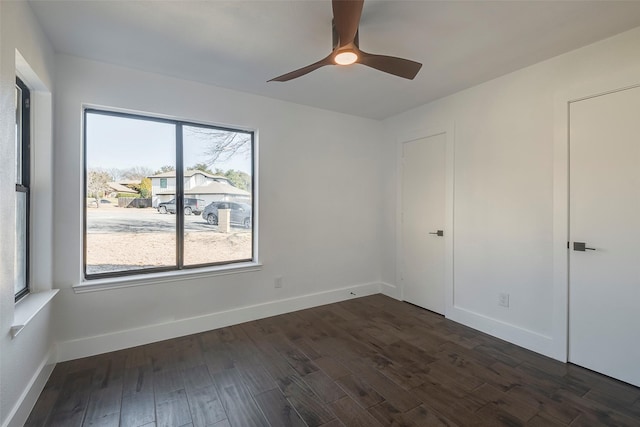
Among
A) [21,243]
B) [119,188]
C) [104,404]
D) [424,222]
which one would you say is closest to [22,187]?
[21,243]

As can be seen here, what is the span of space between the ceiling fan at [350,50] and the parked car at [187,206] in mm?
1708

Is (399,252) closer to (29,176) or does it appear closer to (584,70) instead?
(584,70)

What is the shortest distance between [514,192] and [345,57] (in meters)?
2.11

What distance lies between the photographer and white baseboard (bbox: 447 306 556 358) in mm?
2473

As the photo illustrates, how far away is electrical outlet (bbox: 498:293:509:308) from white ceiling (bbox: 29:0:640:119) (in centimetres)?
218

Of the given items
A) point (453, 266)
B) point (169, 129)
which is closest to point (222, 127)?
point (169, 129)

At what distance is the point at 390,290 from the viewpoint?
405 centimetres

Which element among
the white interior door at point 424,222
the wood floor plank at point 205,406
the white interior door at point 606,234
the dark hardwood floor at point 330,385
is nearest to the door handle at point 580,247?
the white interior door at point 606,234

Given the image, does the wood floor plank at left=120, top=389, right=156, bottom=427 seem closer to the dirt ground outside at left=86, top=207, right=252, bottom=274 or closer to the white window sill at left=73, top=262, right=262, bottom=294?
the white window sill at left=73, top=262, right=262, bottom=294

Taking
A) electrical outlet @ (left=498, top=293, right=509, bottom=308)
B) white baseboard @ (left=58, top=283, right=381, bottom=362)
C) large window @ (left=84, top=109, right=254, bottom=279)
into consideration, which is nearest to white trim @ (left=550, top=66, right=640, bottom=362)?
electrical outlet @ (left=498, top=293, right=509, bottom=308)

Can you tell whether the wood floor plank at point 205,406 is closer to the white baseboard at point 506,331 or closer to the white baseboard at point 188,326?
the white baseboard at point 188,326

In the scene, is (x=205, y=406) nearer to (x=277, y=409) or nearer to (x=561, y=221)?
(x=277, y=409)

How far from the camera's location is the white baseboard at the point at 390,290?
12.9 feet

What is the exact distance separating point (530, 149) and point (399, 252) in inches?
77.2
